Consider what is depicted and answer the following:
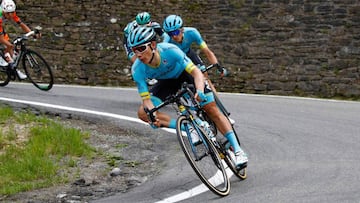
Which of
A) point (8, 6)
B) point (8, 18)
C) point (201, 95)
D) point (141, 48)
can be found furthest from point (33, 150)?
point (8, 18)

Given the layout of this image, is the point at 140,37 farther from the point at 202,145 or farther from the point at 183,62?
the point at 202,145

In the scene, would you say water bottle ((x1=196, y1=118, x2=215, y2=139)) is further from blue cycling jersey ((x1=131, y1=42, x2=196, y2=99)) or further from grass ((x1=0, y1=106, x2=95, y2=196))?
grass ((x1=0, y1=106, x2=95, y2=196))

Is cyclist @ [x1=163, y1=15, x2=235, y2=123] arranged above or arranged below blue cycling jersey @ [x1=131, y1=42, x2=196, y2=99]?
below

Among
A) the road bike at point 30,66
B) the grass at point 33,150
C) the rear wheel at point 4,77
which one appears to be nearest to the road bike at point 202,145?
the grass at point 33,150

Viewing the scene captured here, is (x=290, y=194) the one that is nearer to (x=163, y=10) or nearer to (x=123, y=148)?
(x=123, y=148)

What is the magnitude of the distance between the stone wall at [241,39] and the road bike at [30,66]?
392 centimetres

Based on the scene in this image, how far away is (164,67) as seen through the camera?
6.72m

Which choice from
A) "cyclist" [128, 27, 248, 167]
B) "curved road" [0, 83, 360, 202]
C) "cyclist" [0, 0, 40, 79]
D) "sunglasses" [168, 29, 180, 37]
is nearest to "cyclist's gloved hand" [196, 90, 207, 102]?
"cyclist" [128, 27, 248, 167]

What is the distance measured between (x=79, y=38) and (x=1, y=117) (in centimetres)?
780

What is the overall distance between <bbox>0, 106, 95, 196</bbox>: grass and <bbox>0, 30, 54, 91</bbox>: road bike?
2.42m

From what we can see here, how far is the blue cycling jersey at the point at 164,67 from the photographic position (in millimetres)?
6652

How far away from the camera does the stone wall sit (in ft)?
51.1

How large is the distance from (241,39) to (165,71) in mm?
10116

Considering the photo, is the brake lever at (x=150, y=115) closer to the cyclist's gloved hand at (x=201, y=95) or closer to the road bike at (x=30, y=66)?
the cyclist's gloved hand at (x=201, y=95)
